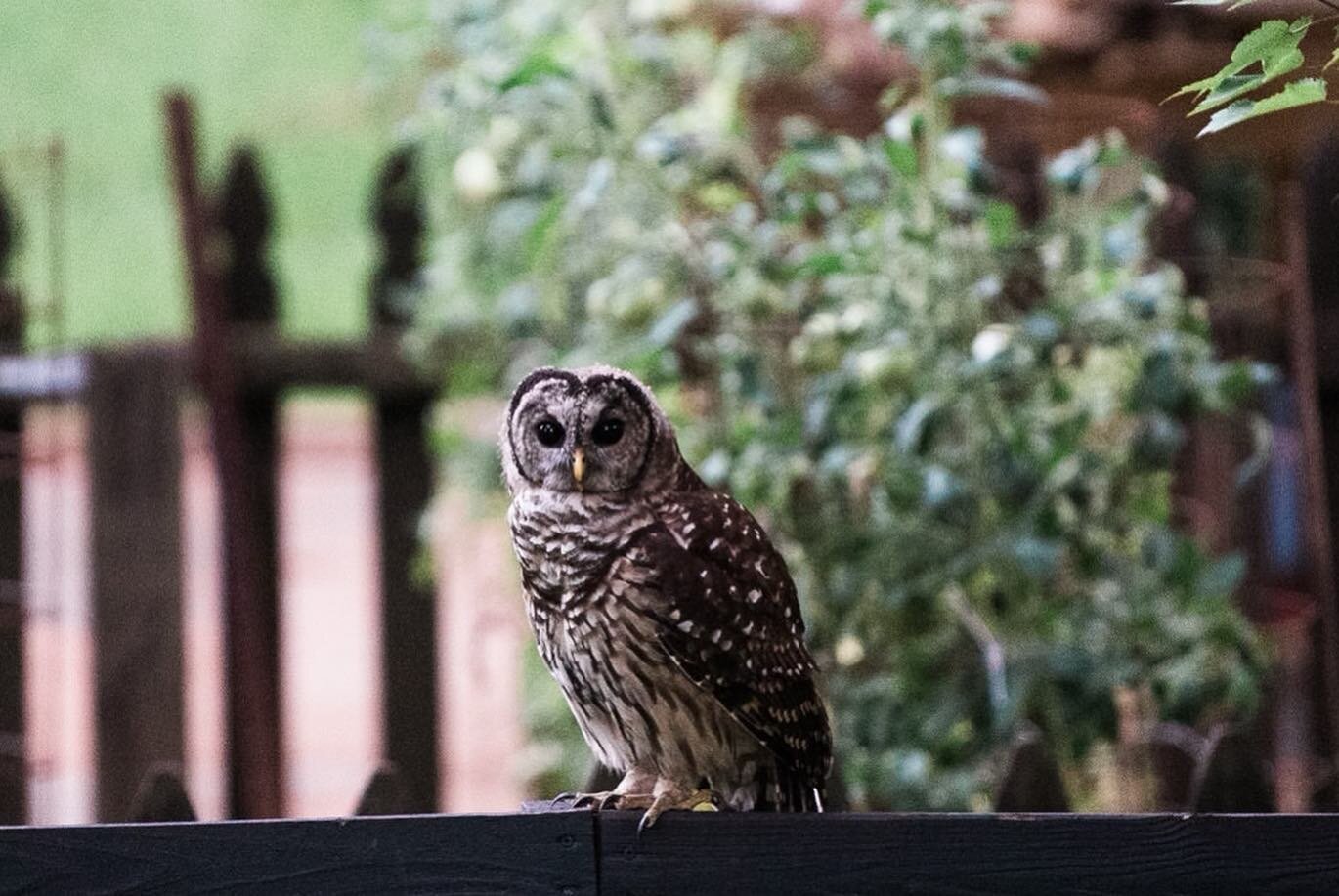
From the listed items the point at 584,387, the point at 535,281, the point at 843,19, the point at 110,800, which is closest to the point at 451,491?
the point at 535,281

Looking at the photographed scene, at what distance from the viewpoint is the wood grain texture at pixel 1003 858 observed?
1.93 meters

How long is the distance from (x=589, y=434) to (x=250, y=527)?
1393mm

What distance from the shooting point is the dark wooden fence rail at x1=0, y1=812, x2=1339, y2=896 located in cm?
191

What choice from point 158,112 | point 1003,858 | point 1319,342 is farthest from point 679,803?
point 158,112

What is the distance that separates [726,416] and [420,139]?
1.05 metres

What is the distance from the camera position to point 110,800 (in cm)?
351

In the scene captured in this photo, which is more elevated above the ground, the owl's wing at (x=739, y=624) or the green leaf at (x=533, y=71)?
the green leaf at (x=533, y=71)

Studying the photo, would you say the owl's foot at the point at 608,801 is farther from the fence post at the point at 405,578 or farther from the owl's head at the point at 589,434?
the fence post at the point at 405,578

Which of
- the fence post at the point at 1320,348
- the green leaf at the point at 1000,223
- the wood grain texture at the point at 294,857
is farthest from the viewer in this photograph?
the fence post at the point at 1320,348

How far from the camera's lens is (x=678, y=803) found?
218cm

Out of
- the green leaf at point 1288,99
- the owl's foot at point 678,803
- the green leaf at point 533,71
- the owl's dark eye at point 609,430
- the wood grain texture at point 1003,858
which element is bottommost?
the wood grain texture at point 1003,858

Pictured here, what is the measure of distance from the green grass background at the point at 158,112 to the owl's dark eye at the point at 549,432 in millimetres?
3274

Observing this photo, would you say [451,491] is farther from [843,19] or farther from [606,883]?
[606,883]

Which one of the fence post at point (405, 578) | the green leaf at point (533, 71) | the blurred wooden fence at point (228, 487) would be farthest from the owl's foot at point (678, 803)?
the fence post at point (405, 578)
